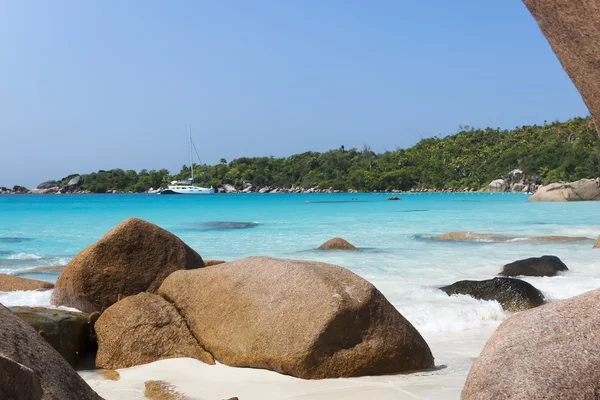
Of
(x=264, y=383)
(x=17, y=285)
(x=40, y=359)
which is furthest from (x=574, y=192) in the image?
(x=40, y=359)

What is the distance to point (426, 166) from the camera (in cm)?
11388

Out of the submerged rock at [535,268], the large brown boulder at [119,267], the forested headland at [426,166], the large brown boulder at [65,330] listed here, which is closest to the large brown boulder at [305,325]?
the large brown boulder at [65,330]

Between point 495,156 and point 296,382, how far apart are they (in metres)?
104

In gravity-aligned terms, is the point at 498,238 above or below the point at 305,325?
below

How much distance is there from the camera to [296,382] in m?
5.15

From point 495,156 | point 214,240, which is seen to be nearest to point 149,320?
point 214,240

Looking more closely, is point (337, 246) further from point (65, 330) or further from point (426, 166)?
point (426, 166)

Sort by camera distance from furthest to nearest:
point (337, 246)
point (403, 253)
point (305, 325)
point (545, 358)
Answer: point (337, 246) → point (403, 253) → point (305, 325) → point (545, 358)

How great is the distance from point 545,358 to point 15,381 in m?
2.56

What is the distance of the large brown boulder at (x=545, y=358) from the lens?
10.6 ft

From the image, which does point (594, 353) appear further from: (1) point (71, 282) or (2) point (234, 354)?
(1) point (71, 282)

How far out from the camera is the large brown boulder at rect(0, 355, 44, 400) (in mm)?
1939

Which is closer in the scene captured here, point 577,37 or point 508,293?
point 577,37

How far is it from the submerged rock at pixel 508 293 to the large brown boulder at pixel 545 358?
503cm
